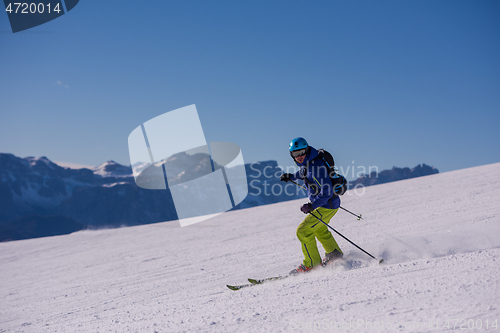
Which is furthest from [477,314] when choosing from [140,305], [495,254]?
[140,305]

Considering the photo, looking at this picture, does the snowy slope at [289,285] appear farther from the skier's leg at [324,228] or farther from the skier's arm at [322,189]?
the skier's arm at [322,189]

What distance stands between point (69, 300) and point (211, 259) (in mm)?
2988

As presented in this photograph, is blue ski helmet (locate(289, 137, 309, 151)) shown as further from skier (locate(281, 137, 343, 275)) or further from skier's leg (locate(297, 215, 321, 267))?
skier's leg (locate(297, 215, 321, 267))

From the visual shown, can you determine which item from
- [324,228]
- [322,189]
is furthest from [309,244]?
[322,189]

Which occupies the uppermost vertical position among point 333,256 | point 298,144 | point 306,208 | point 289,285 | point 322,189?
point 298,144

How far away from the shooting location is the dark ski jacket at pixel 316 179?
14.1 feet

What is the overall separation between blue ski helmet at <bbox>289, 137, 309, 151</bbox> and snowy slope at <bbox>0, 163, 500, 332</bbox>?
1.85 metres

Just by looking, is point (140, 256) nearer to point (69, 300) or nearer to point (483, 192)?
point (69, 300)

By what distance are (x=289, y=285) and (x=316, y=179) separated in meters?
1.57

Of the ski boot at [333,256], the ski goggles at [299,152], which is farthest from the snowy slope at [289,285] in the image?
the ski goggles at [299,152]

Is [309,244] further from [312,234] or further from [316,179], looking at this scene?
[316,179]

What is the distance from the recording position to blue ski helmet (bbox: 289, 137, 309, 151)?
14.3 feet

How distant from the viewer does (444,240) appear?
4418 mm

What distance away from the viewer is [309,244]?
455 centimetres
